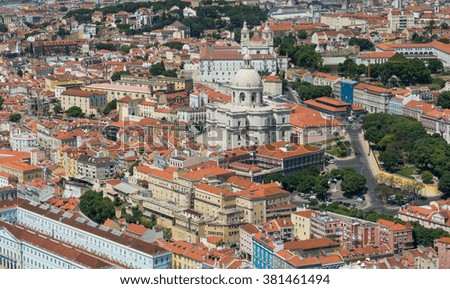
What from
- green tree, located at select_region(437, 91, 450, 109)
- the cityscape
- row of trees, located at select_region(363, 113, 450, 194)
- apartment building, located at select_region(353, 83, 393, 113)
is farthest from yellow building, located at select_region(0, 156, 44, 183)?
green tree, located at select_region(437, 91, 450, 109)

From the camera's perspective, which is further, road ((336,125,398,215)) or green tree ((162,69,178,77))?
green tree ((162,69,178,77))

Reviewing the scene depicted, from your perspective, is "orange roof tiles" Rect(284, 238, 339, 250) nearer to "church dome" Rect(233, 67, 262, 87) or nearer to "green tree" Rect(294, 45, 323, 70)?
"church dome" Rect(233, 67, 262, 87)

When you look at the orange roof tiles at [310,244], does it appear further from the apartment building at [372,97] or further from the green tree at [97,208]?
the apartment building at [372,97]

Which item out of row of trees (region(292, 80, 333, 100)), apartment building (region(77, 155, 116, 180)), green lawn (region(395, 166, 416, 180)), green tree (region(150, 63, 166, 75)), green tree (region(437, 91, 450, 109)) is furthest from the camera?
green tree (region(150, 63, 166, 75))

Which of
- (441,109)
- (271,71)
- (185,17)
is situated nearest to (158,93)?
(271,71)

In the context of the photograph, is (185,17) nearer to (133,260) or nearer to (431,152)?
(431,152)

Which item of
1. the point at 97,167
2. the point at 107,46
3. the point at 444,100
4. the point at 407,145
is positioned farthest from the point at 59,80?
the point at 407,145

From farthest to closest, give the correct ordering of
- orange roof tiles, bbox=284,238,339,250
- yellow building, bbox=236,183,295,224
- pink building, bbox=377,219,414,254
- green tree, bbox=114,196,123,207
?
green tree, bbox=114,196,123,207 < yellow building, bbox=236,183,295,224 < pink building, bbox=377,219,414,254 < orange roof tiles, bbox=284,238,339,250
